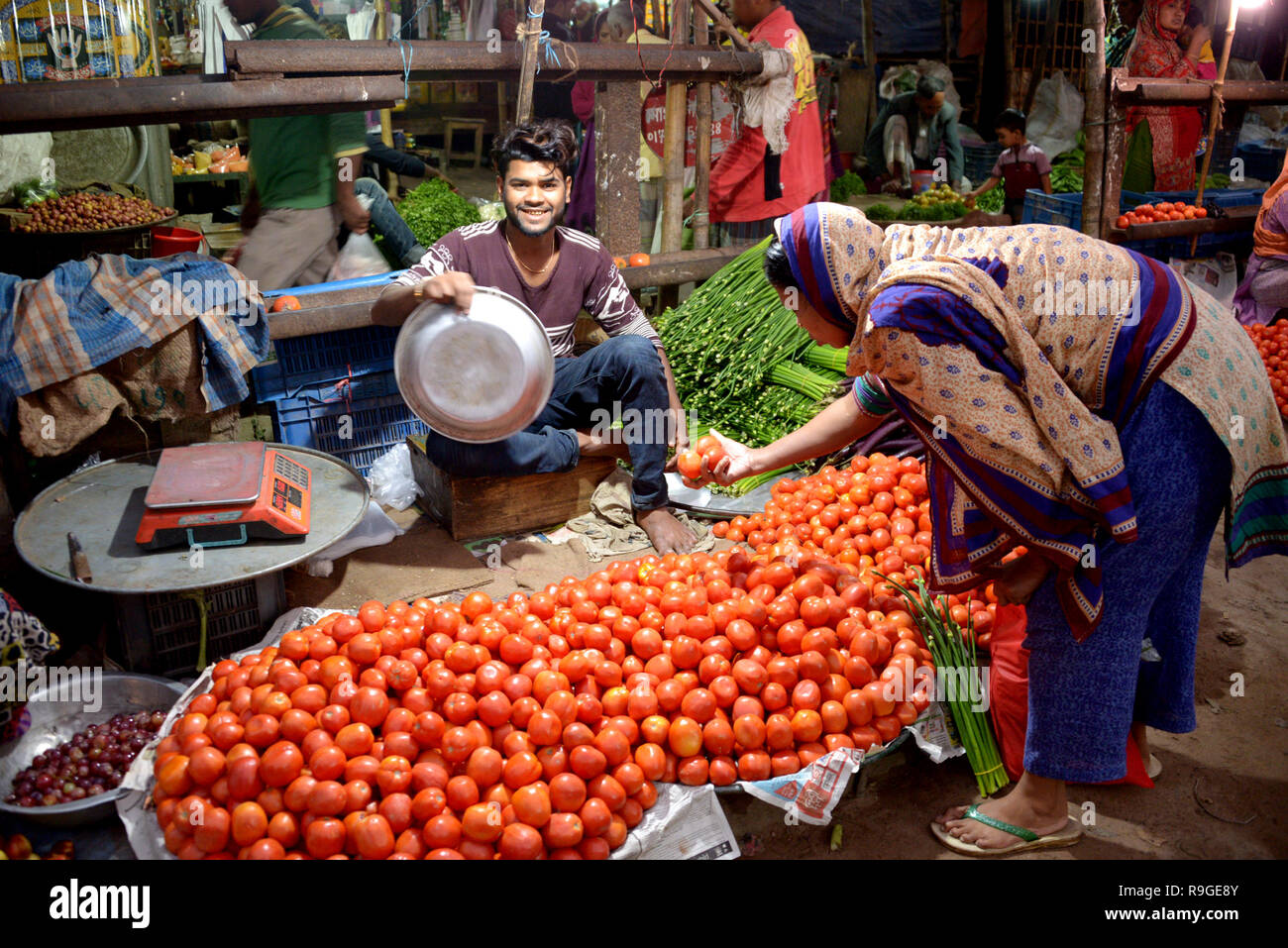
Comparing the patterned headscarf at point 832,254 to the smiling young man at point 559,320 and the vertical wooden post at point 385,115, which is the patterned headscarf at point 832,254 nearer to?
the smiling young man at point 559,320

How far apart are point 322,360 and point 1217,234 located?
5916mm

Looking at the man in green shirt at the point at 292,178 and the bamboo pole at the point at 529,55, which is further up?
the bamboo pole at the point at 529,55

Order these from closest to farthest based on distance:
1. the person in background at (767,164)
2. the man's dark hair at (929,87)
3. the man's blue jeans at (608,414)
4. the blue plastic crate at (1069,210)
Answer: the man's blue jeans at (608,414), the person in background at (767,164), the blue plastic crate at (1069,210), the man's dark hair at (929,87)

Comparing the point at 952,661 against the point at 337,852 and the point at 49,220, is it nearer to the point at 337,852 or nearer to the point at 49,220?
the point at 337,852

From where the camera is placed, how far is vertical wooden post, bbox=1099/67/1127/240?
5.25 m

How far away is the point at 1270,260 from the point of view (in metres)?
5.55

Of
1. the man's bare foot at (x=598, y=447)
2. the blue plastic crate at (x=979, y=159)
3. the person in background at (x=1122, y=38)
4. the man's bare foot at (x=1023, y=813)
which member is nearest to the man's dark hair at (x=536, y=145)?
the man's bare foot at (x=598, y=447)

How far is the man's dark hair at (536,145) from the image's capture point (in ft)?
11.7

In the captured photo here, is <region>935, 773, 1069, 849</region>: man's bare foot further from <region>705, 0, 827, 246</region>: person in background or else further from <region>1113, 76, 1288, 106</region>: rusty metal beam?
<region>1113, 76, 1288, 106</region>: rusty metal beam

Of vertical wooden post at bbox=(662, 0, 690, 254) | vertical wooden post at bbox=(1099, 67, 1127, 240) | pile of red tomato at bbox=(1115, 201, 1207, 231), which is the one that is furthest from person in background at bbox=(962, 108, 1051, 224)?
vertical wooden post at bbox=(662, 0, 690, 254)

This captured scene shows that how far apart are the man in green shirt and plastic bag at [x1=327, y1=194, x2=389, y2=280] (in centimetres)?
12

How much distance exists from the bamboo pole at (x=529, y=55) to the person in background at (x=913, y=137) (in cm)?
746

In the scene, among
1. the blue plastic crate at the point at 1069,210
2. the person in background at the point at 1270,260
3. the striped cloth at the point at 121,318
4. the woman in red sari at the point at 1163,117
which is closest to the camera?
the striped cloth at the point at 121,318

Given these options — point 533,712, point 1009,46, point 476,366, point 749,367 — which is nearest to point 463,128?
point 1009,46
